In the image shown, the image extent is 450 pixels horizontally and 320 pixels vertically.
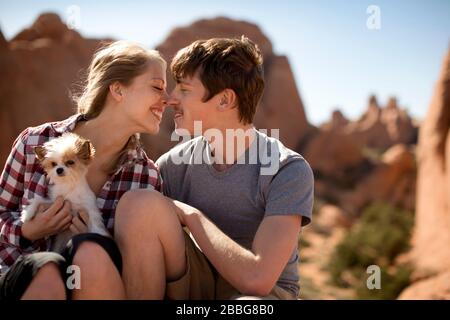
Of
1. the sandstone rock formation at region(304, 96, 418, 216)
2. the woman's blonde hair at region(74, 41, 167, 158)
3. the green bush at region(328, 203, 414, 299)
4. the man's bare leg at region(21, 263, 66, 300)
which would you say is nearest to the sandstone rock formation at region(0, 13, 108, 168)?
the green bush at region(328, 203, 414, 299)

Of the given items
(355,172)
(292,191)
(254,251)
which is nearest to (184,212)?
(254,251)

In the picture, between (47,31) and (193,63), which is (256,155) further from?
(47,31)

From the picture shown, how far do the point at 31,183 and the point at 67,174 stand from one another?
13.2 inches

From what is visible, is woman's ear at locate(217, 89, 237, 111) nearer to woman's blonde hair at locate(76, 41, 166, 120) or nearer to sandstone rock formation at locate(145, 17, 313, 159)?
woman's blonde hair at locate(76, 41, 166, 120)

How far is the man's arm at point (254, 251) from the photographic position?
2.97m

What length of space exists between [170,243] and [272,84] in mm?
29930

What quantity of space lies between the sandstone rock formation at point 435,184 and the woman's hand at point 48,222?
436 inches

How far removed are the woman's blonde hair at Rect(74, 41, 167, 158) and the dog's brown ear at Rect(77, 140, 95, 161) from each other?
1.42ft

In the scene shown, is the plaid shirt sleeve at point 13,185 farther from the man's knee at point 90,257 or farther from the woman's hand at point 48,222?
the man's knee at point 90,257

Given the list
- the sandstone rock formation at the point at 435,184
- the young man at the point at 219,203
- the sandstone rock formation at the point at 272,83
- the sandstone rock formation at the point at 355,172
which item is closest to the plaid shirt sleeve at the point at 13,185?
the young man at the point at 219,203

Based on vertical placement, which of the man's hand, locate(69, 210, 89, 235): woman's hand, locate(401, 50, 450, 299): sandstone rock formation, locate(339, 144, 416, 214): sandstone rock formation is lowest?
locate(339, 144, 416, 214): sandstone rock formation

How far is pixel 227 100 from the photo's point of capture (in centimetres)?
396

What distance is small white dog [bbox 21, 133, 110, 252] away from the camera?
3553 millimetres

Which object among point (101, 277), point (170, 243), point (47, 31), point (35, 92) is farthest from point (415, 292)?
point (47, 31)
